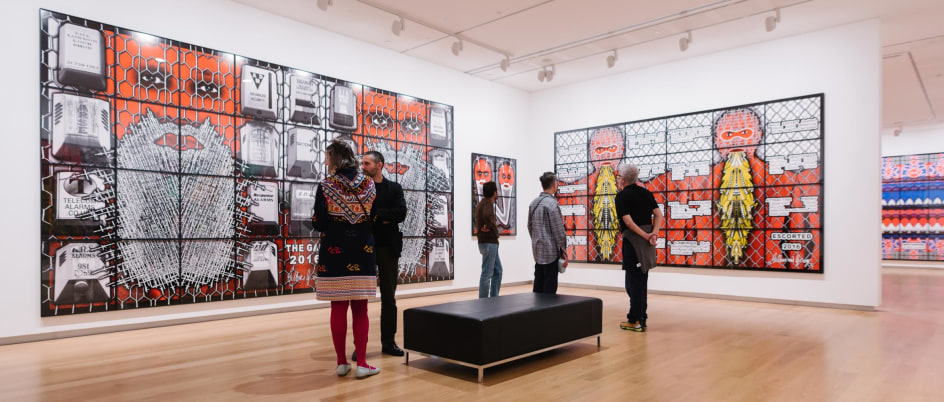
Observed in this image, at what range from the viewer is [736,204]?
739 centimetres

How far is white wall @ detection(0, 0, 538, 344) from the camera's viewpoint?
4.54 meters

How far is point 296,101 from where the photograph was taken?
6441 mm

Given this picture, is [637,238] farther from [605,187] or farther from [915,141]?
→ [915,141]

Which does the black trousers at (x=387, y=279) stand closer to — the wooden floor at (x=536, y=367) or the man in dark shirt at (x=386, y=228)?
the man in dark shirt at (x=386, y=228)

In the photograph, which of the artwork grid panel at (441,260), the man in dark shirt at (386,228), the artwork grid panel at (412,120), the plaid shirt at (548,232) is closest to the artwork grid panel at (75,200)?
the man in dark shirt at (386,228)

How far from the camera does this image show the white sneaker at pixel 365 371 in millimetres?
3419

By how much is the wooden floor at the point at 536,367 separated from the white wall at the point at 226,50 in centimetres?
38

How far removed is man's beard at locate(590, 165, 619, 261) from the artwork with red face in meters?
1.46

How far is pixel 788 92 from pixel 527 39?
11.3 ft

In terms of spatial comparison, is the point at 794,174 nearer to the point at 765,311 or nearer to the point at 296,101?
the point at 765,311

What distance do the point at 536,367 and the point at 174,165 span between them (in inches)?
160

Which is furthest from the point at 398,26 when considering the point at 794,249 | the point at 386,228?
the point at 794,249

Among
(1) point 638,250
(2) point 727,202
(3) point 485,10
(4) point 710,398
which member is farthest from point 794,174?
(4) point 710,398

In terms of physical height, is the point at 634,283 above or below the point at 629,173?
below
